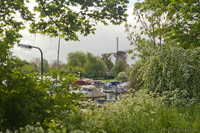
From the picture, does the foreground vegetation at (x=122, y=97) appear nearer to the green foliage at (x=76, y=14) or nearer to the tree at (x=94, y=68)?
the green foliage at (x=76, y=14)

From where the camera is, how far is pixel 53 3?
20.2ft

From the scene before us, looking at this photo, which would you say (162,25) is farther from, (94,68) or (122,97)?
(94,68)

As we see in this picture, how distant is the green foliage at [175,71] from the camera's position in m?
6.63

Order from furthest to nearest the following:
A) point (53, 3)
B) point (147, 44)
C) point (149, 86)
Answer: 1. point (147, 44)
2. point (149, 86)
3. point (53, 3)

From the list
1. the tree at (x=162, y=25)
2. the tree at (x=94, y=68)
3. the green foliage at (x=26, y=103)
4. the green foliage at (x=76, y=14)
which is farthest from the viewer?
the tree at (x=94, y=68)

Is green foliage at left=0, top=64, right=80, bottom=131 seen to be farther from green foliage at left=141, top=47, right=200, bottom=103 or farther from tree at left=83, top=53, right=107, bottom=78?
tree at left=83, top=53, right=107, bottom=78

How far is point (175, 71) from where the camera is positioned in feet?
22.7

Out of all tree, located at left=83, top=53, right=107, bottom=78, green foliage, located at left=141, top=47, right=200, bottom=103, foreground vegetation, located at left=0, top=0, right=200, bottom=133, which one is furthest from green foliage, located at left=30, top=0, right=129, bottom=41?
tree, located at left=83, top=53, right=107, bottom=78

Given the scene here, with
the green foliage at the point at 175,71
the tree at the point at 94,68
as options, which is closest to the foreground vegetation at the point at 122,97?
the green foliage at the point at 175,71

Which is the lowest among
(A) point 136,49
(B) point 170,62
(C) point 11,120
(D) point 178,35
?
(C) point 11,120

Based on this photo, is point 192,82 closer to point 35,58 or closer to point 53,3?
point 53,3

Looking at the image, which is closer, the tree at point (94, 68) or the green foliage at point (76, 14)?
the green foliage at point (76, 14)

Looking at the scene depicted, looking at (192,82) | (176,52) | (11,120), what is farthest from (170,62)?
(11,120)

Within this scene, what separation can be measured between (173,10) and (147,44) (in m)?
2.55
